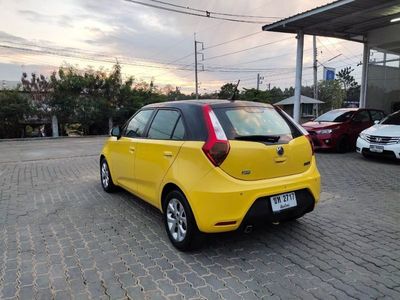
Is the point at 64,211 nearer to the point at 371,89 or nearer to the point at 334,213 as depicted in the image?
the point at 334,213

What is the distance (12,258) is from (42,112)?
70.2ft

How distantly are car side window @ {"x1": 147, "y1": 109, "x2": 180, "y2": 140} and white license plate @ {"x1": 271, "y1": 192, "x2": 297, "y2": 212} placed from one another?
4.43ft

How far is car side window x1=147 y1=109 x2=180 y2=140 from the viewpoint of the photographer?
3760 mm

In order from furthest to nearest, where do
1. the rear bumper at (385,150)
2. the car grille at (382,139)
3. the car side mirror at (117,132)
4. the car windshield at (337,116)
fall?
the car windshield at (337,116) → the car grille at (382,139) → the rear bumper at (385,150) → the car side mirror at (117,132)

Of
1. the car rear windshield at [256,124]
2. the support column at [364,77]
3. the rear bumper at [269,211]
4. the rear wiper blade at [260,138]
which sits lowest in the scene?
the rear bumper at [269,211]

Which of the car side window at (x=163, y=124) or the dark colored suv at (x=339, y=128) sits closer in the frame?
the car side window at (x=163, y=124)

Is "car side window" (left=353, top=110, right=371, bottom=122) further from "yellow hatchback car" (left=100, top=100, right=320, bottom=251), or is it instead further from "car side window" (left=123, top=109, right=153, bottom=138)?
"car side window" (left=123, top=109, right=153, bottom=138)

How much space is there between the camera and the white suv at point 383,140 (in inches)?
312

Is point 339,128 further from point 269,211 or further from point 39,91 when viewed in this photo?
point 39,91

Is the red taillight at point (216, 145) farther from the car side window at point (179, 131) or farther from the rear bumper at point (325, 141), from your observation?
the rear bumper at point (325, 141)

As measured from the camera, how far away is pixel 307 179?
3488mm

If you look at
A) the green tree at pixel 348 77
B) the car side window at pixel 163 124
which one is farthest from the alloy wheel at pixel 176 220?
the green tree at pixel 348 77

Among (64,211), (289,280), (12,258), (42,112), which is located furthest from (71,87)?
(289,280)

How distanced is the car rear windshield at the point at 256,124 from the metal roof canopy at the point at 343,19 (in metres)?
7.81
